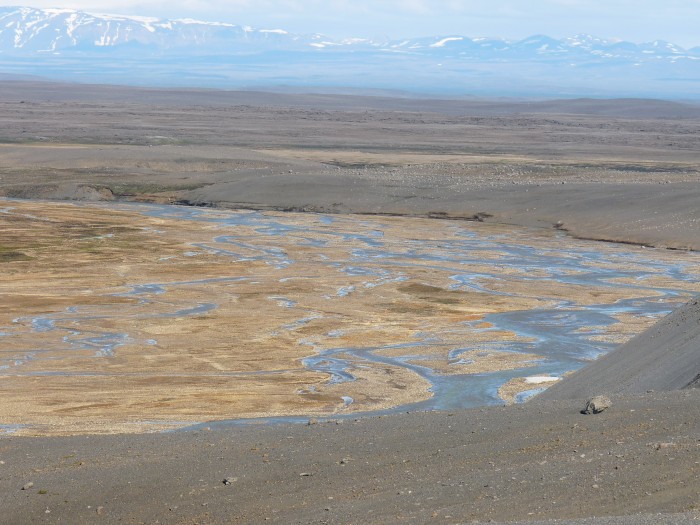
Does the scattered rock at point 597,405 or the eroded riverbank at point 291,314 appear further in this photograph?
the eroded riverbank at point 291,314

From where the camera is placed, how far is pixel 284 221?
2188 inches

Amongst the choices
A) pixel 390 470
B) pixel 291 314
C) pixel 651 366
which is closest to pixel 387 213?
pixel 291 314

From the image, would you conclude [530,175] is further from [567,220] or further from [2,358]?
[2,358]

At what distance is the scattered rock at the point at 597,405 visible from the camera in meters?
14.0

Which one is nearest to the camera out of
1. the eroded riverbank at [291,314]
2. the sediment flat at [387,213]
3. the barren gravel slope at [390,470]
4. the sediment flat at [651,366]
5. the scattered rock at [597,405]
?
the barren gravel slope at [390,470]

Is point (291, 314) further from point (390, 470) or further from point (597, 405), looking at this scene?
point (390, 470)

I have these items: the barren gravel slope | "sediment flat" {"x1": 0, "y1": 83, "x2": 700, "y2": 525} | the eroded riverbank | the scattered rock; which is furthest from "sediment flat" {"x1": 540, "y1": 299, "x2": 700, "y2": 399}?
the eroded riverbank

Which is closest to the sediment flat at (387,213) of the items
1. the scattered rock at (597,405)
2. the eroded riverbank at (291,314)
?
the scattered rock at (597,405)

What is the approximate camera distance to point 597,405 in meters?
14.0

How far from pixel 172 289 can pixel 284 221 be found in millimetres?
19740

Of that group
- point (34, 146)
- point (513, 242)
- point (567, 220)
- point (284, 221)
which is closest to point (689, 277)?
point (513, 242)

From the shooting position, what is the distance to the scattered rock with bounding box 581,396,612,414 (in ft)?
45.8

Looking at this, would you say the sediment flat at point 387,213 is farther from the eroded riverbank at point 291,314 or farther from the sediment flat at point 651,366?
the eroded riverbank at point 291,314

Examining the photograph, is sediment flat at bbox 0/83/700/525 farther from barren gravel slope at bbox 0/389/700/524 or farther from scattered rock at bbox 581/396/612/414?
scattered rock at bbox 581/396/612/414
